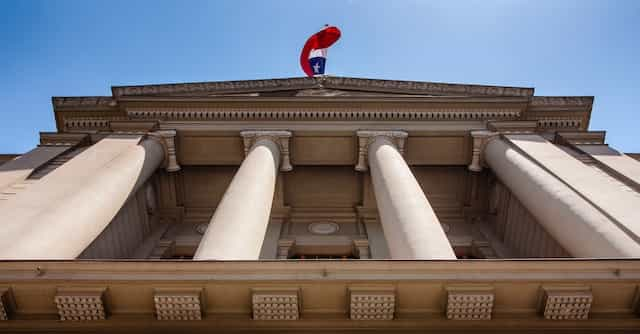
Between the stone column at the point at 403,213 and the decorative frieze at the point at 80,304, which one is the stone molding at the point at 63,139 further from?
the stone column at the point at 403,213

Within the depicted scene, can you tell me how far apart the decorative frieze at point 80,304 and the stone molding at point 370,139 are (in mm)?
10766

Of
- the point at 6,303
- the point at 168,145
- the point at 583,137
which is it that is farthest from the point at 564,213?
the point at 168,145

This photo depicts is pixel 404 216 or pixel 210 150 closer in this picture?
pixel 404 216

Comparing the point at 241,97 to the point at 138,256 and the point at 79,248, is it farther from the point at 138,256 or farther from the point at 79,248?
the point at 79,248

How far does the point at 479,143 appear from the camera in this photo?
50.8 ft

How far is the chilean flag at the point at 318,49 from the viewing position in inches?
842

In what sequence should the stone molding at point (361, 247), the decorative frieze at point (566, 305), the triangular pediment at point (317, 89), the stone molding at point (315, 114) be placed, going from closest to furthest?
the decorative frieze at point (566, 305) → the stone molding at point (361, 247) → the stone molding at point (315, 114) → the triangular pediment at point (317, 89)

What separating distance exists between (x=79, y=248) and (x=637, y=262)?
1095cm

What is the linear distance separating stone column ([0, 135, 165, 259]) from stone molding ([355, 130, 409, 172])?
7.95m

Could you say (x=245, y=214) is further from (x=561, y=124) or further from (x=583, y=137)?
(x=561, y=124)

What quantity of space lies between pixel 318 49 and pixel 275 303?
17829 millimetres

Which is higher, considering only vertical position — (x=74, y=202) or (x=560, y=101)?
(x=560, y=101)

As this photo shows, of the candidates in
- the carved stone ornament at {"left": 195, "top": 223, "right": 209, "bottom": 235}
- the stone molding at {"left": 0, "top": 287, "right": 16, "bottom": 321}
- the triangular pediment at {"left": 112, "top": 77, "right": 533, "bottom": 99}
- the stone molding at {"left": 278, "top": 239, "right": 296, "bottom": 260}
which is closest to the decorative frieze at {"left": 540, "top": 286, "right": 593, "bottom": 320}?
the stone molding at {"left": 0, "top": 287, "right": 16, "bottom": 321}

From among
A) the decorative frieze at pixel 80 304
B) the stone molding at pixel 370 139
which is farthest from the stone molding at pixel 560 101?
the decorative frieze at pixel 80 304
